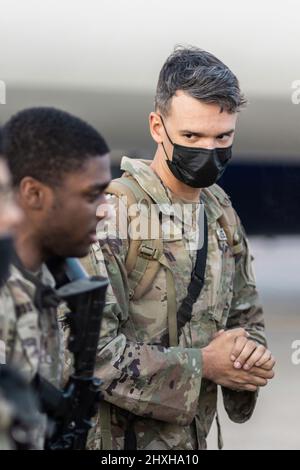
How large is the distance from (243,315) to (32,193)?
118 cm

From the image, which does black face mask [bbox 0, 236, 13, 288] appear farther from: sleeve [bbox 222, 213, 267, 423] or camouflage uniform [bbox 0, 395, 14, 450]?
sleeve [bbox 222, 213, 267, 423]

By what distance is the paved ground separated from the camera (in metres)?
4.89

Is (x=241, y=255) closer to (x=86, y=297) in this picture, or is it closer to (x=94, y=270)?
(x=94, y=270)

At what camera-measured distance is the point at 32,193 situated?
175 cm

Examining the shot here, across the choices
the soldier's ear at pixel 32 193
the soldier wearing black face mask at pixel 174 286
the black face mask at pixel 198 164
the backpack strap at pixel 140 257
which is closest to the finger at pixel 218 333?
the soldier wearing black face mask at pixel 174 286

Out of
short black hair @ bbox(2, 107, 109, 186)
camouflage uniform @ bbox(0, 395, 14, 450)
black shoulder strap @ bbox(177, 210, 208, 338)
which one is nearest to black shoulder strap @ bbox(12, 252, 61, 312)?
short black hair @ bbox(2, 107, 109, 186)

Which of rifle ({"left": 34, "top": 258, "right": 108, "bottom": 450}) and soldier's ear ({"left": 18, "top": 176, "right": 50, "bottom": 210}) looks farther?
rifle ({"left": 34, "top": 258, "right": 108, "bottom": 450})

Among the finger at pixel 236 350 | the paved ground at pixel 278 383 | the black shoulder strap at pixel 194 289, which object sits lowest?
the paved ground at pixel 278 383

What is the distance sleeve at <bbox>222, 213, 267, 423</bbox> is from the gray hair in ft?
1.26

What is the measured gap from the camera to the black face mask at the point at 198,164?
254 cm

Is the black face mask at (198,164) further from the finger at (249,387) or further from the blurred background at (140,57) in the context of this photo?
the blurred background at (140,57)

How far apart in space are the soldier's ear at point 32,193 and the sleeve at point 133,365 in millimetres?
683

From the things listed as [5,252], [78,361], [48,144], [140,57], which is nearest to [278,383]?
[140,57]

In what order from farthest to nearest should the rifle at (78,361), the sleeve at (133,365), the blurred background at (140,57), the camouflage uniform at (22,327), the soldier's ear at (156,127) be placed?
the blurred background at (140,57), the soldier's ear at (156,127), the sleeve at (133,365), the rifle at (78,361), the camouflage uniform at (22,327)
